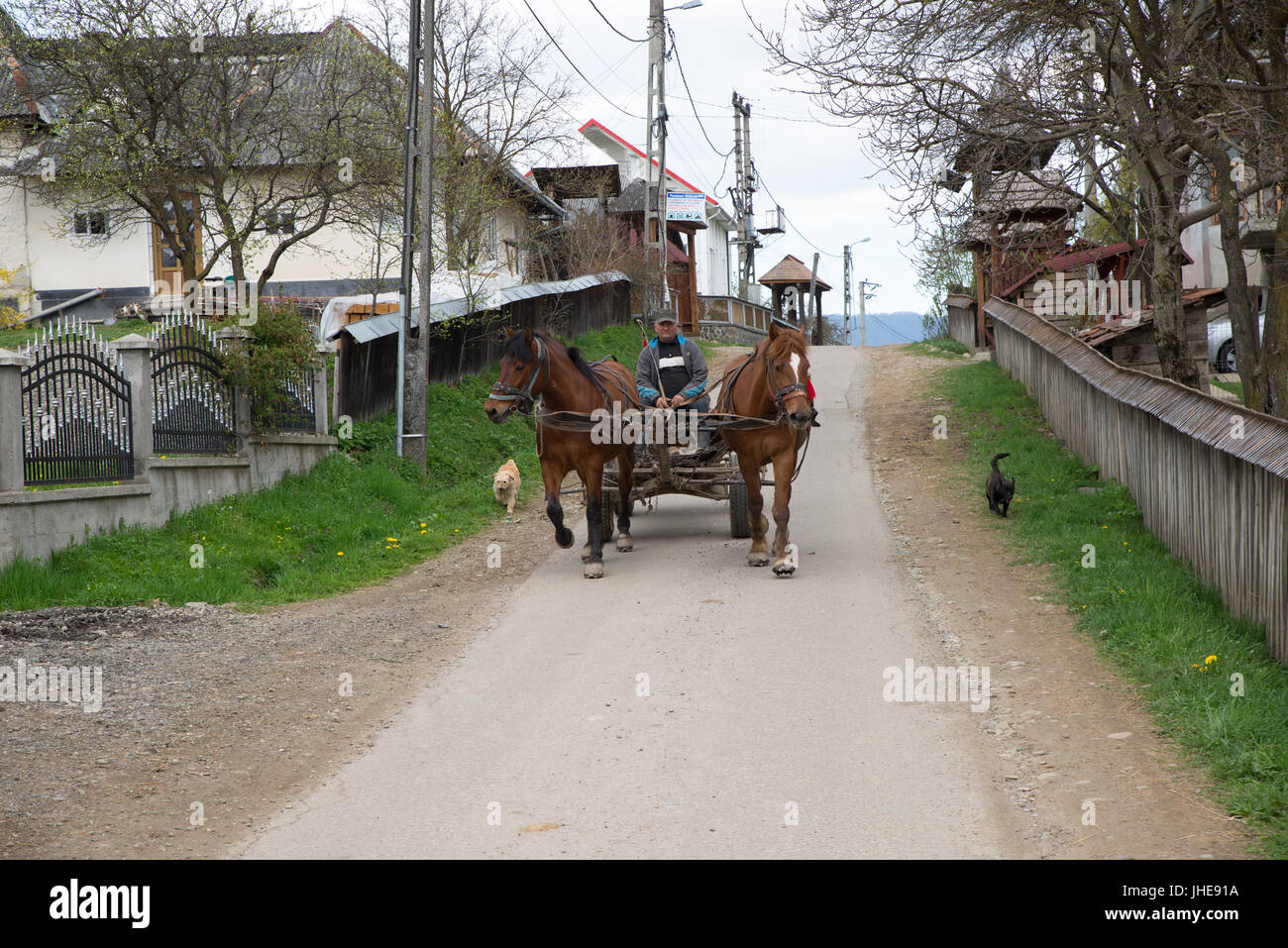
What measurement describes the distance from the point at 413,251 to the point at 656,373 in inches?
223

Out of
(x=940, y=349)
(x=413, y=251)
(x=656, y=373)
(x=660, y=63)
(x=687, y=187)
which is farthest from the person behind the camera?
(x=687, y=187)

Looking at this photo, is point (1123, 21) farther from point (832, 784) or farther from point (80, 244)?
point (80, 244)

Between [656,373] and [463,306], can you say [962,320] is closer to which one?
[463,306]

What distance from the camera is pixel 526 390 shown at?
1025 cm

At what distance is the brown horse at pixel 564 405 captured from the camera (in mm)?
10266

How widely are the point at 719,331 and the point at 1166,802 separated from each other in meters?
39.6

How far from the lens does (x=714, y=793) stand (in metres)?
5.40

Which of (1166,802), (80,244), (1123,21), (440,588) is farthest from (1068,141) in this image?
(80,244)

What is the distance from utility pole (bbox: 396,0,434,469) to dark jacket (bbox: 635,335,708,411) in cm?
517

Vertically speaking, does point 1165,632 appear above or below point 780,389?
below

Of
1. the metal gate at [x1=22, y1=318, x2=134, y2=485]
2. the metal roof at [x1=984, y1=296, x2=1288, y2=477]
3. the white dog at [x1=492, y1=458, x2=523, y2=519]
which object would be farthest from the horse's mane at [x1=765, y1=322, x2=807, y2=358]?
the metal gate at [x1=22, y1=318, x2=134, y2=485]

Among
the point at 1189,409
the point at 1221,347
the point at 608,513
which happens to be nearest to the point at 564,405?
the point at 608,513

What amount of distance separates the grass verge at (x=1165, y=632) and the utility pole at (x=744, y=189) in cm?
4711

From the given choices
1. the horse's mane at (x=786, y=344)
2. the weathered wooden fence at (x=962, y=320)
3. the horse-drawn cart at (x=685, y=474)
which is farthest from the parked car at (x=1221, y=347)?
the horse's mane at (x=786, y=344)
